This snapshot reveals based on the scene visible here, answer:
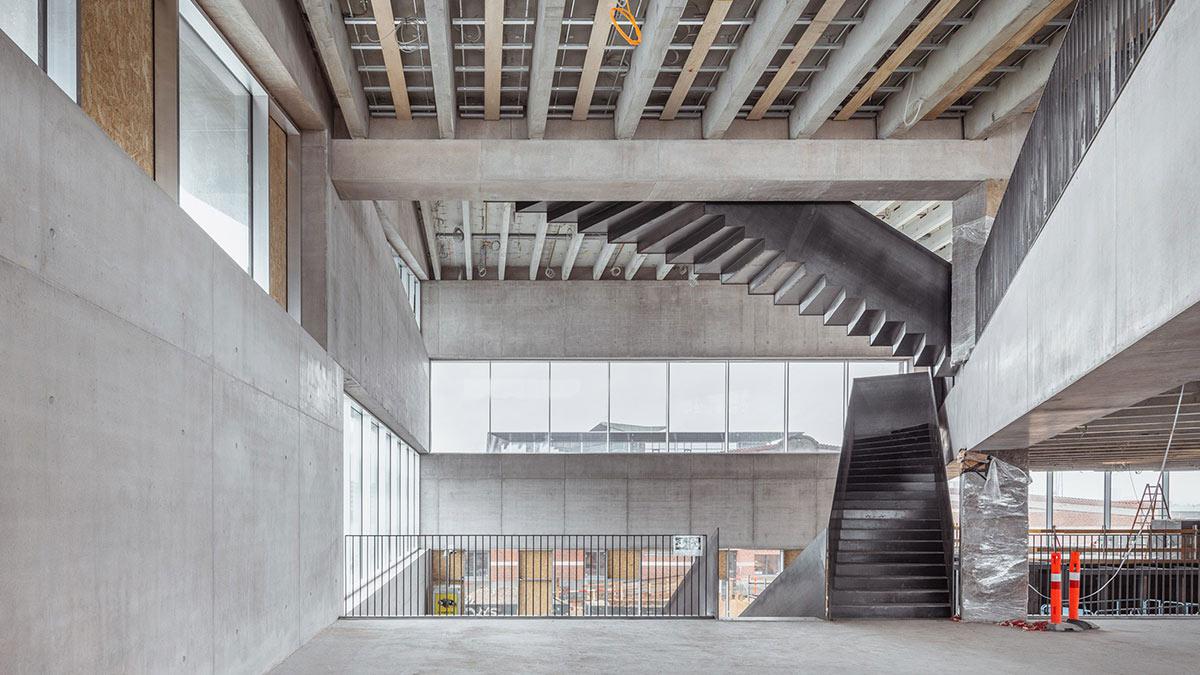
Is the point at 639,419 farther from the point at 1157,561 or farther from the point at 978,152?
the point at 978,152

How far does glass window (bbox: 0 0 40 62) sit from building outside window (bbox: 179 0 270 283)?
2.18m

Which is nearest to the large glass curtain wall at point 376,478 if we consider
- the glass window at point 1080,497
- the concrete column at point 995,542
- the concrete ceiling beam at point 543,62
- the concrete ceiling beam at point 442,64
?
the concrete ceiling beam at point 442,64

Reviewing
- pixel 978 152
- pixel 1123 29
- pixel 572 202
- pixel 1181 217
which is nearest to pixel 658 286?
pixel 572 202

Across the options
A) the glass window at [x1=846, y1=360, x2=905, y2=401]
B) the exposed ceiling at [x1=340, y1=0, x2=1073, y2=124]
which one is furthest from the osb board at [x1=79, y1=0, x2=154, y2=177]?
the glass window at [x1=846, y1=360, x2=905, y2=401]

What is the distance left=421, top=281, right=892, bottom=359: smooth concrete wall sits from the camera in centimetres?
2322

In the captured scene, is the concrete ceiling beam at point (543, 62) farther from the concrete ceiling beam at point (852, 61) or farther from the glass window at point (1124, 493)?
the glass window at point (1124, 493)

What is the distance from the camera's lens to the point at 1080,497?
25.6 metres

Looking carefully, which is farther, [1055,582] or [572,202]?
[572,202]

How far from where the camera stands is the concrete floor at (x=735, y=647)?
8.66m

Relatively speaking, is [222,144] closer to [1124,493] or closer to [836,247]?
[836,247]

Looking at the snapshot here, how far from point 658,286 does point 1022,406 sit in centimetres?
1523

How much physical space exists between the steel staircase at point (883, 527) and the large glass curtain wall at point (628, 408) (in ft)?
26.2

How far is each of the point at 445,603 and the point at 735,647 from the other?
14195 mm

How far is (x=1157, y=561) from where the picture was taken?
57.8 feet
